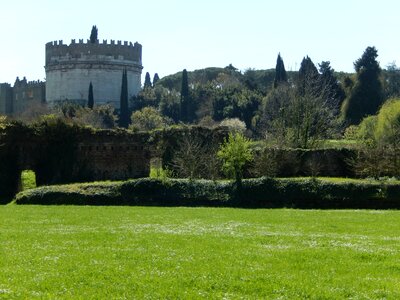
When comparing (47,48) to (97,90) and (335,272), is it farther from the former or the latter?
(335,272)

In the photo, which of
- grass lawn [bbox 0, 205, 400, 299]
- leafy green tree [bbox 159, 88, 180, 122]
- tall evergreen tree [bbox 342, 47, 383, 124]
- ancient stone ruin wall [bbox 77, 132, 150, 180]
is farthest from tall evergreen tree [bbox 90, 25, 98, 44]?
grass lawn [bbox 0, 205, 400, 299]

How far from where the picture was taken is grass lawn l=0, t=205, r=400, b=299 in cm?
841

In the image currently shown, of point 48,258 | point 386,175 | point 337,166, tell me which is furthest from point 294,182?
point 48,258

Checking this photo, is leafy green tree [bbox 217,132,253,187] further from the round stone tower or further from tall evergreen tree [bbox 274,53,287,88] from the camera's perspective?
the round stone tower

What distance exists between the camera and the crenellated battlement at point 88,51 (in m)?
77.7

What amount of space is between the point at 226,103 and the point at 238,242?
55380 millimetres

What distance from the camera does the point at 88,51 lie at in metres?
77.8

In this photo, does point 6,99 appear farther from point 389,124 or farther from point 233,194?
point 233,194

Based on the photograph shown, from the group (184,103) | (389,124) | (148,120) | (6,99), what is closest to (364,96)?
(389,124)

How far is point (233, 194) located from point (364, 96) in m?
34.1

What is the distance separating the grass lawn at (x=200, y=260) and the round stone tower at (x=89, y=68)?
201 feet

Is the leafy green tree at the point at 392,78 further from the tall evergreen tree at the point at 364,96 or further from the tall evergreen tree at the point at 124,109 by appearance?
the tall evergreen tree at the point at 124,109

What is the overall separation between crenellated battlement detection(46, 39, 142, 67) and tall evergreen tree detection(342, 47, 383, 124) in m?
31.5

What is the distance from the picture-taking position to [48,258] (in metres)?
10.9
